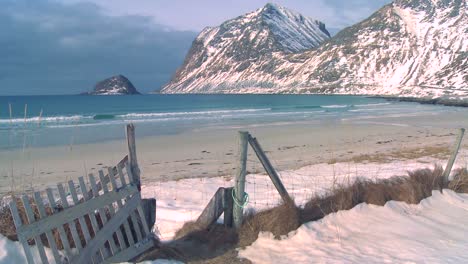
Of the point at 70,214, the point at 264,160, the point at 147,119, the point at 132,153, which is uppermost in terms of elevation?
the point at 132,153

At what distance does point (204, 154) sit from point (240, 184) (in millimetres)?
12230

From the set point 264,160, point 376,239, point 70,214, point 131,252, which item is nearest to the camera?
point 70,214

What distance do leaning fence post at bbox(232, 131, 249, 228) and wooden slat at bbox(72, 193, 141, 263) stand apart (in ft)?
4.72

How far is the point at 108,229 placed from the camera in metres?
5.39

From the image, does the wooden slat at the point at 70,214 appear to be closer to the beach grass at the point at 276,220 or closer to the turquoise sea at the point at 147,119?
the beach grass at the point at 276,220

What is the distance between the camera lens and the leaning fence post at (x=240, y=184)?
6.36 m

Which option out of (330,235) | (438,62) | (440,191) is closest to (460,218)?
(440,191)

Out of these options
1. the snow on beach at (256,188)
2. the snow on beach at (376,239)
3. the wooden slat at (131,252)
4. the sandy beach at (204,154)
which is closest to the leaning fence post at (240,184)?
the snow on beach at (376,239)

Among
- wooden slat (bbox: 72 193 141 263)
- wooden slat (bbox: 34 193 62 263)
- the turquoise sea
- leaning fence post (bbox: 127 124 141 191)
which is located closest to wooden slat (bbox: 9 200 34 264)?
wooden slat (bbox: 34 193 62 263)

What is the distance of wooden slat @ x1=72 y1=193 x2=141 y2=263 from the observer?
16.8ft

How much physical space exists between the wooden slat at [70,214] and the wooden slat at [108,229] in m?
0.14

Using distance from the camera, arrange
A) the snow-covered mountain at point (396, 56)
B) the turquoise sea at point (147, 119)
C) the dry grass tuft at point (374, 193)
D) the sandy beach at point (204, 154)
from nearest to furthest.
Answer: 1. the dry grass tuft at point (374, 193)
2. the sandy beach at point (204, 154)
3. the turquoise sea at point (147, 119)
4. the snow-covered mountain at point (396, 56)

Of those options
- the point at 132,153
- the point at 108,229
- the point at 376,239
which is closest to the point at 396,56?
the point at 376,239

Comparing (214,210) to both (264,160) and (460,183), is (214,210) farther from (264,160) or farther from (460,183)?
(460,183)
